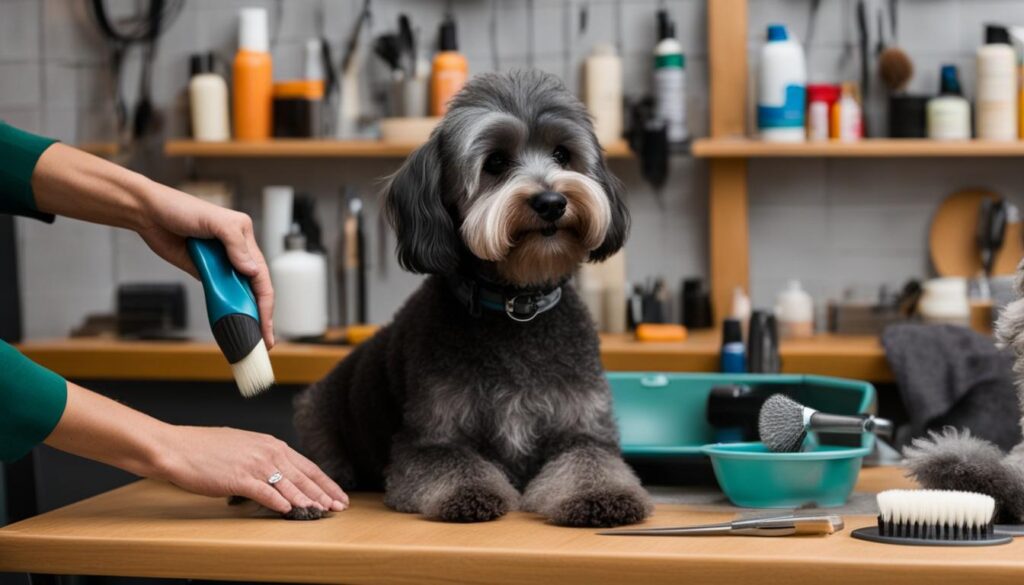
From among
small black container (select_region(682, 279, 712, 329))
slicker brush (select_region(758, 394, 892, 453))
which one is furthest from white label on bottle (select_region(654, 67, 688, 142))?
slicker brush (select_region(758, 394, 892, 453))

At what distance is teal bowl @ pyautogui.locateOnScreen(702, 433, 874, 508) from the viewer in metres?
1.37

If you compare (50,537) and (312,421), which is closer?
(50,537)

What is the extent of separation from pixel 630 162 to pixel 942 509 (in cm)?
244

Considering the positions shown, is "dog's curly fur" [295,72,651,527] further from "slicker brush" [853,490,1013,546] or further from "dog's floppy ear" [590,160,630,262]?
"slicker brush" [853,490,1013,546]

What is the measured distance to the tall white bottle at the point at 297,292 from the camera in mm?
3289

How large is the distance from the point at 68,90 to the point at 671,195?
1.87 m

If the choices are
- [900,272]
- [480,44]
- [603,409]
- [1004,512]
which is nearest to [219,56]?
[480,44]

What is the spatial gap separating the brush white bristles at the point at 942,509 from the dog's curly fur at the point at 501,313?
34cm

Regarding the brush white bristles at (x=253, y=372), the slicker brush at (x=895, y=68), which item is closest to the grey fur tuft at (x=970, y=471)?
the brush white bristles at (x=253, y=372)

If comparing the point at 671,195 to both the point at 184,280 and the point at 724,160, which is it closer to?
the point at 724,160

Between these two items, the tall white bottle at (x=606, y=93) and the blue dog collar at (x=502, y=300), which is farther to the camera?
the tall white bottle at (x=606, y=93)

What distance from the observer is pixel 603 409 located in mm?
1515

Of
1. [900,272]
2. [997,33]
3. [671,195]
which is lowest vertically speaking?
[900,272]

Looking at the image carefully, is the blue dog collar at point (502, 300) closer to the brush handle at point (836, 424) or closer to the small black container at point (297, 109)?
the brush handle at point (836, 424)
